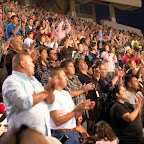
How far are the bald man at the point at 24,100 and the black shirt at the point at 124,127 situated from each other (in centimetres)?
121

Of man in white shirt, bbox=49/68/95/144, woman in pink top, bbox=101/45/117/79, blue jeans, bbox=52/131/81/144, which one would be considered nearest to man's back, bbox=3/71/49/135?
man in white shirt, bbox=49/68/95/144

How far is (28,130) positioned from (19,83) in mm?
960

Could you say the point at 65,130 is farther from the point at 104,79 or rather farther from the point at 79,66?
the point at 104,79

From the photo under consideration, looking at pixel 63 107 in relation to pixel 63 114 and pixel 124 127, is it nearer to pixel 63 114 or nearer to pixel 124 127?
pixel 63 114

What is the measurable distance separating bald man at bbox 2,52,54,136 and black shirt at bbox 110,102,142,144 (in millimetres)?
1209

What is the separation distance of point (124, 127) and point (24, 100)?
1481mm

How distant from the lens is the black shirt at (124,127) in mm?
2666

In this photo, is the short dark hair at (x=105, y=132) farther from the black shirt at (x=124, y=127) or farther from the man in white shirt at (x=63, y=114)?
the man in white shirt at (x=63, y=114)

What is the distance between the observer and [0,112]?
2.51 meters

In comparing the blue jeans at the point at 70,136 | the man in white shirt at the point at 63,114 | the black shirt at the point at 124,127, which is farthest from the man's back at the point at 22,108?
the black shirt at the point at 124,127

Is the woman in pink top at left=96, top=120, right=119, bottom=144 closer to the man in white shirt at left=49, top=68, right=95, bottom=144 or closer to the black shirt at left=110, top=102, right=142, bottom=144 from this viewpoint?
the black shirt at left=110, top=102, right=142, bottom=144

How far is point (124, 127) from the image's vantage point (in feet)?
8.96

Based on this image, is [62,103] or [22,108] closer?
[22,108]

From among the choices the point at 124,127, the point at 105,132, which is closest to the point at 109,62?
the point at 124,127
